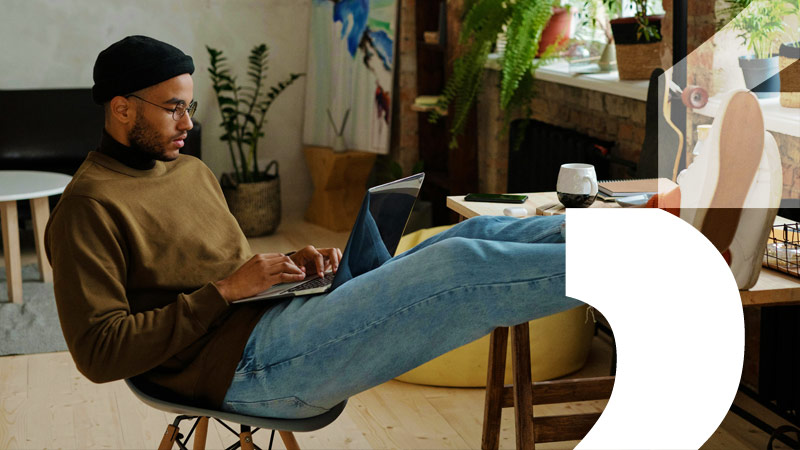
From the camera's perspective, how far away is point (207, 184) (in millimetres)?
1818

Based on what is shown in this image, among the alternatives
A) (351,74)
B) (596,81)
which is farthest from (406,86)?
(596,81)

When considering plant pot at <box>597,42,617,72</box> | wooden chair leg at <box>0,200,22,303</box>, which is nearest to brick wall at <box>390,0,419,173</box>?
plant pot at <box>597,42,617,72</box>

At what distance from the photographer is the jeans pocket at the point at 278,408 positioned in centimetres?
150

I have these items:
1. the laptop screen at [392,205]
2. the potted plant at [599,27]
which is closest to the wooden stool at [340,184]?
the potted plant at [599,27]

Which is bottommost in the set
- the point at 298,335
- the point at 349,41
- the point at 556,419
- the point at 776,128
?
the point at 556,419

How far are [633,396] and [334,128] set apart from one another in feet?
14.3

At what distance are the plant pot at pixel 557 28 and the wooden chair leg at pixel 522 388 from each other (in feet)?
7.14

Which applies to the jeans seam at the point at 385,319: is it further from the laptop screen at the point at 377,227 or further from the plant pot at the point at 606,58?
the plant pot at the point at 606,58

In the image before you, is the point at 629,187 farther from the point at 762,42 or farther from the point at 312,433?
the point at 312,433

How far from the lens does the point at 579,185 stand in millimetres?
2037

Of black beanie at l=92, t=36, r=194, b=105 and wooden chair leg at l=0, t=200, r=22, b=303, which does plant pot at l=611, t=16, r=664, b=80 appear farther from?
wooden chair leg at l=0, t=200, r=22, b=303

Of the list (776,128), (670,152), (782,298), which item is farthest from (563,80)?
(782,298)

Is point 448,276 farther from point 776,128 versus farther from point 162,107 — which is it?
point 776,128

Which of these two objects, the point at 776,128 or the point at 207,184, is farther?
the point at 776,128
